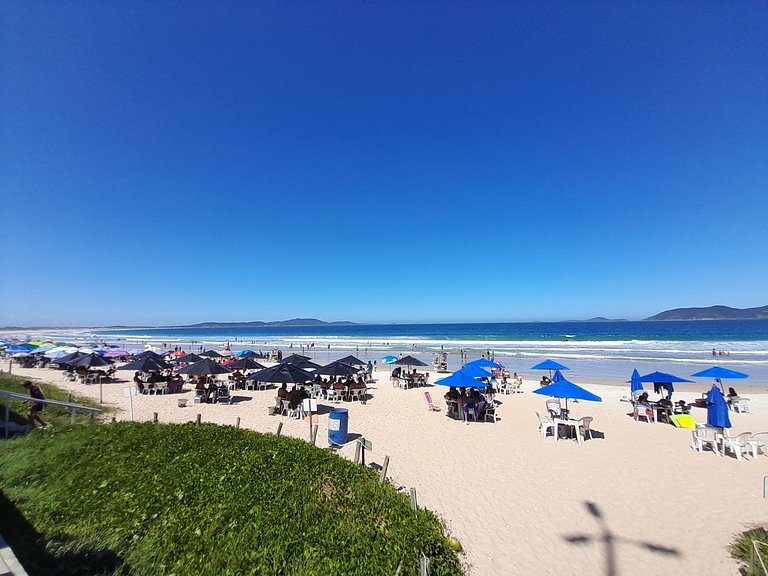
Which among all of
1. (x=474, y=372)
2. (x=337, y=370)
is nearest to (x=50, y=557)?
(x=337, y=370)

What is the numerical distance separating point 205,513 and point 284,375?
870 centimetres

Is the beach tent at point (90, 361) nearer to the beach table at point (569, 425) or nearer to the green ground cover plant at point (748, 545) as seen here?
the beach table at point (569, 425)

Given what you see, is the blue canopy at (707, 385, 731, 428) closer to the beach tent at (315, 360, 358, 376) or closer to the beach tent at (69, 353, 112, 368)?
the beach tent at (315, 360, 358, 376)

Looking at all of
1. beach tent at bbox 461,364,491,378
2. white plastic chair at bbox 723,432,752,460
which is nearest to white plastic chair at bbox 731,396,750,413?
white plastic chair at bbox 723,432,752,460

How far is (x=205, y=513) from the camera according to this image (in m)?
5.88

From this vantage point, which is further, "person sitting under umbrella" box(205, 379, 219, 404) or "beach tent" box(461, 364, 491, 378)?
"person sitting under umbrella" box(205, 379, 219, 404)

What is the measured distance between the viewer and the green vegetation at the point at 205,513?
4.92m

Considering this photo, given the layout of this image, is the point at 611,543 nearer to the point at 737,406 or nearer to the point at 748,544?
the point at 748,544

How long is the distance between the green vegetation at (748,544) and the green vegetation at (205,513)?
4450 millimetres

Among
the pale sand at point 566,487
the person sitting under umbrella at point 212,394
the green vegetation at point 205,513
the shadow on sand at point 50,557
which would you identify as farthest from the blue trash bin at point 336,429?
the person sitting under umbrella at point 212,394

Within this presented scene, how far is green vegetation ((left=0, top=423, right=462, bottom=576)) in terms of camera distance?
16.1ft

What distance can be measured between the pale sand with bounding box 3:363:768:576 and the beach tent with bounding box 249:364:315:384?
1.48 m

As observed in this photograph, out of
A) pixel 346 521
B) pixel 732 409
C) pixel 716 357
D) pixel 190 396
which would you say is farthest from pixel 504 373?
pixel 716 357

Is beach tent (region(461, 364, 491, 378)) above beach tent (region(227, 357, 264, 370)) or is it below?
above
